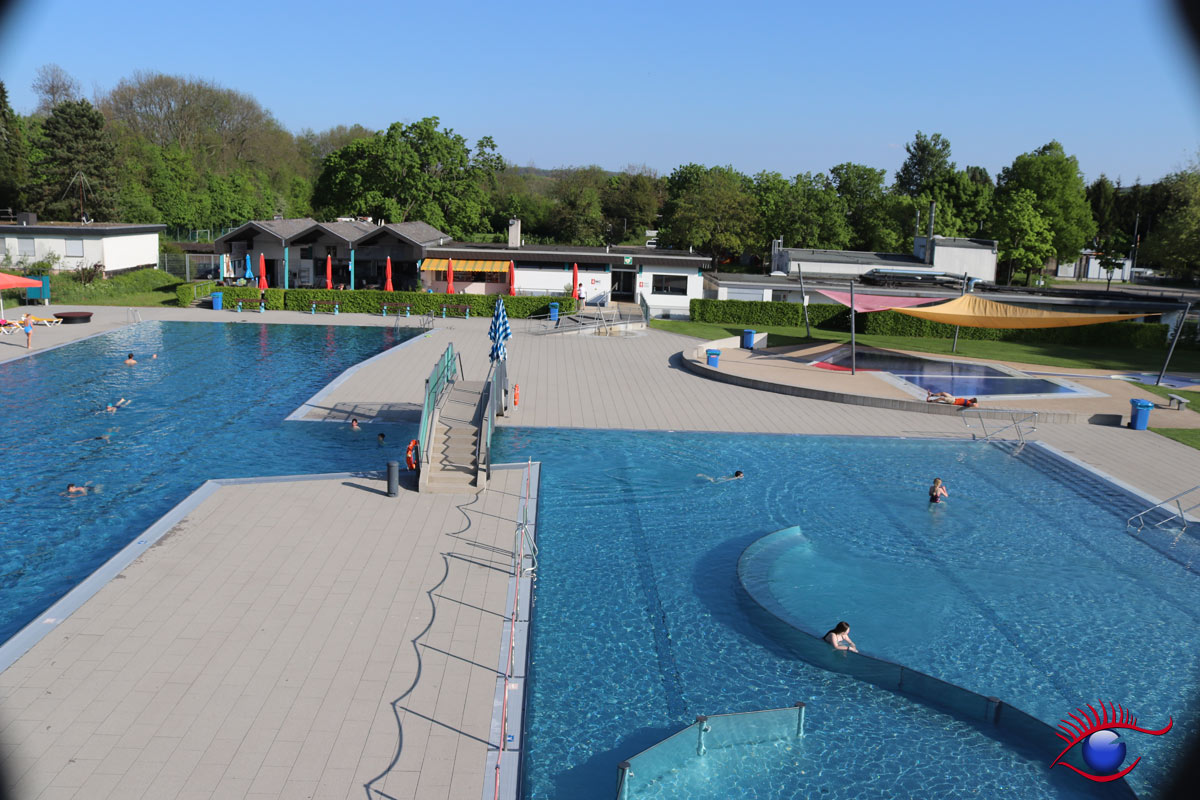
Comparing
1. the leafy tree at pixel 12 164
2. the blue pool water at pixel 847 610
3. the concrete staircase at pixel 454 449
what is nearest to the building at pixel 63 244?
the leafy tree at pixel 12 164

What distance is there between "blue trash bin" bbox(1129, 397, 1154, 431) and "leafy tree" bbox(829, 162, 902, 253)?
176 feet

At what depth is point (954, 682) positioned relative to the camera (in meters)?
12.1

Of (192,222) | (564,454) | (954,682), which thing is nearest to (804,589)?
(954,682)

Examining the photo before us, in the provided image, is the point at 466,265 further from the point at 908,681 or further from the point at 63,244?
the point at 908,681

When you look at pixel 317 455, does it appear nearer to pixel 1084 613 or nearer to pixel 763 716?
pixel 763 716

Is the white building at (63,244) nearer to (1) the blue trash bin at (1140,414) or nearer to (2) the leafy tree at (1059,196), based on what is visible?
(1) the blue trash bin at (1140,414)

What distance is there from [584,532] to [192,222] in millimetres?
64767

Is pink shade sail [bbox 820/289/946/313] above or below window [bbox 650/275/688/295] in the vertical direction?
below

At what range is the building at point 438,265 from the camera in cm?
4884

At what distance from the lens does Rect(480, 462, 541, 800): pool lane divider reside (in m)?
8.80

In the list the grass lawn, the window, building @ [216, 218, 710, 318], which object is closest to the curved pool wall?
the grass lawn

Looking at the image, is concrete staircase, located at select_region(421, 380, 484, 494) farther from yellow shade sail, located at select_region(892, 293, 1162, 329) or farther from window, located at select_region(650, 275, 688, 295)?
window, located at select_region(650, 275, 688, 295)

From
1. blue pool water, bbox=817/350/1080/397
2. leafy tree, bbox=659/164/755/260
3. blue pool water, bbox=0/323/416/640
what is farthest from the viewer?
leafy tree, bbox=659/164/755/260

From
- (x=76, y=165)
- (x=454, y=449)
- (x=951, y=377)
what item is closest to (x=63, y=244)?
(x=76, y=165)
